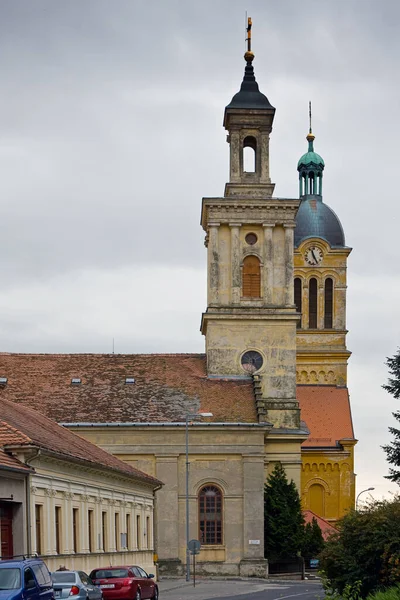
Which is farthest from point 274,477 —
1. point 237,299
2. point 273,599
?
point 273,599

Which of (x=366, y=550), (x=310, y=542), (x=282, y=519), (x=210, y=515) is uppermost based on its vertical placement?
(x=366, y=550)

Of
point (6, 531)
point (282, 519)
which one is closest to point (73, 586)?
point (6, 531)

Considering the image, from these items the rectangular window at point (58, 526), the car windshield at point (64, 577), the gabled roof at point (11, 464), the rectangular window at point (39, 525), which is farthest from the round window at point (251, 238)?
the car windshield at point (64, 577)

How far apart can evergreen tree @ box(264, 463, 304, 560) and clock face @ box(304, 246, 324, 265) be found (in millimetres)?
37287

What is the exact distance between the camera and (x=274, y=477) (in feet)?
228

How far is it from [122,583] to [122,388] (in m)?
34.6

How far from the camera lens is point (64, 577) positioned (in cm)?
3034

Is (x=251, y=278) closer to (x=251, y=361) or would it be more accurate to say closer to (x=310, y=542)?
(x=251, y=361)

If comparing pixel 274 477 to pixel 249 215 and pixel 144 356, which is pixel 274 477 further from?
pixel 249 215

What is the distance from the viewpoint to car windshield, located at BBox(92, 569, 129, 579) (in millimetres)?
37156

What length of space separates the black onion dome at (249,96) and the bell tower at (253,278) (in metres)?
0.29

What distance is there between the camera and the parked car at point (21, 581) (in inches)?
905

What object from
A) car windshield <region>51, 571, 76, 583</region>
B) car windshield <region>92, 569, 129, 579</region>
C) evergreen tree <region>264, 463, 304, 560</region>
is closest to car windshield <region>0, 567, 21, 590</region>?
car windshield <region>51, 571, 76, 583</region>

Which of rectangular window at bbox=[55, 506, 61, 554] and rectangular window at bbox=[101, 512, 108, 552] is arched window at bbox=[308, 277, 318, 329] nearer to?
rectangular window at bbox=[101, 512, 108, 552]
